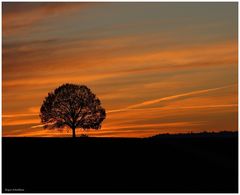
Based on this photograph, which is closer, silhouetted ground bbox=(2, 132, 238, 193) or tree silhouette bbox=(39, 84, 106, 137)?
silhouetted ground bbox=(2, 132, 238, 193)

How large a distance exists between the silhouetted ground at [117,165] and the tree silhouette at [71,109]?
1599 cm

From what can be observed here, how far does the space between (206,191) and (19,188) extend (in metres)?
9.33

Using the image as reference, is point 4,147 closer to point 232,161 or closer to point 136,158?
point 136,158

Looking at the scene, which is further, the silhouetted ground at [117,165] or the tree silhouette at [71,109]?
the tree silhouette at [71,109]

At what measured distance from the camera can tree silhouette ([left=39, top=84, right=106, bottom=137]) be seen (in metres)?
61.4

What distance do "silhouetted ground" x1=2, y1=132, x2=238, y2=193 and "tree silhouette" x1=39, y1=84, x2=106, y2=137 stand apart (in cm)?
1599

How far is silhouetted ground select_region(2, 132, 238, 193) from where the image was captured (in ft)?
102

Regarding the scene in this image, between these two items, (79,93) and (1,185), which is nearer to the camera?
(1,185)

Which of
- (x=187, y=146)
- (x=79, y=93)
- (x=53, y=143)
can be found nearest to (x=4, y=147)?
(x=53, y=143)

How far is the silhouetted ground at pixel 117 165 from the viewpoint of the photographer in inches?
1218

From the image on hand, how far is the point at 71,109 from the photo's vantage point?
62.0m

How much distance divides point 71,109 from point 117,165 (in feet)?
89.0

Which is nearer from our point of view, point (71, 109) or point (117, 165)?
point (117, 165)

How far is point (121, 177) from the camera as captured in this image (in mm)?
32438
